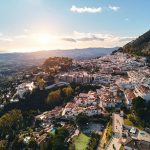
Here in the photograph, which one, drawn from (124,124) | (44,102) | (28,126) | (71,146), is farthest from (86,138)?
(44,102)

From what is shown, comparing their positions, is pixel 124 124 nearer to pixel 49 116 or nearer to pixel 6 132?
pixel 49 116

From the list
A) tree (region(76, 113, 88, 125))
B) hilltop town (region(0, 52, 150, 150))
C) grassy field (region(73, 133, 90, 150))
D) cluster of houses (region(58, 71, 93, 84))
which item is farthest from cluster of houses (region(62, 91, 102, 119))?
cluster of houses (region(58, 71, 93, 84))

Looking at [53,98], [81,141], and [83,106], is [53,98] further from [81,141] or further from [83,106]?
[81,141]

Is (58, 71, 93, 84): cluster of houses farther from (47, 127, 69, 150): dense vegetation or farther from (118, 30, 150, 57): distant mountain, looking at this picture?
(118, 30, 150, 57): distant mountain

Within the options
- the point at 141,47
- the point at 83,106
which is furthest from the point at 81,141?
the point at 141,47

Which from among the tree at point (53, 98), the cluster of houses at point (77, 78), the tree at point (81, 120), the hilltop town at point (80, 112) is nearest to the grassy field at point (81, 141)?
the hilltop town at point (80, 112)
